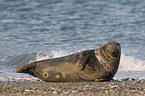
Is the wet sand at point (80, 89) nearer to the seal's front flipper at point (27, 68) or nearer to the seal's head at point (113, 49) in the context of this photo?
the seal's front flipper at point (27, 68)

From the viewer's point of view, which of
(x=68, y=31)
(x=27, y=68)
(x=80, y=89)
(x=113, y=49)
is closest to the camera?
(x=80, y=89)

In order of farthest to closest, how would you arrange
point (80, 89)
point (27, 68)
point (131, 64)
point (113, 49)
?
point (131, 64) → point (27, 68) → point (113, 49) → point (80, 89)

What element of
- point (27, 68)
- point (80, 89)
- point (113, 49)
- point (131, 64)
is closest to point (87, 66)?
point (113, 49)

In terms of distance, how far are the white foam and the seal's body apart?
2460 millimetres

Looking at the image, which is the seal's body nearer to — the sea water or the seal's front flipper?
the seal's front flipper

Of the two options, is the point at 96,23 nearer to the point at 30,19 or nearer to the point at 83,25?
the point at 83,25

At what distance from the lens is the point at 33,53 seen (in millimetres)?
12188

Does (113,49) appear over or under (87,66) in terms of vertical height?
over

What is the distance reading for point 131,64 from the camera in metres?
10.4

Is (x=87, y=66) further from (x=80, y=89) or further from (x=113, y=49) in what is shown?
(x=80, y=89)

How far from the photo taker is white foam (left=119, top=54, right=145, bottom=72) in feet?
32.3

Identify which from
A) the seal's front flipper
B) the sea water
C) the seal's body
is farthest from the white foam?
the seal's front flipper

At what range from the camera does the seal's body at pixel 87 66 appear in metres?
7.39

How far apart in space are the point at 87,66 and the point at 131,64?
3296 mm
